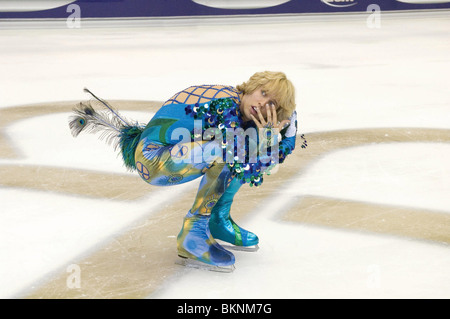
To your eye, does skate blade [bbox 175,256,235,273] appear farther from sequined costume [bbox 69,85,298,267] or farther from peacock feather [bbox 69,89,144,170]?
peacock feather [bbox 69,89,144,170]

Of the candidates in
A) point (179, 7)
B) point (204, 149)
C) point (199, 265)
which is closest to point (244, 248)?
point (199, 265)

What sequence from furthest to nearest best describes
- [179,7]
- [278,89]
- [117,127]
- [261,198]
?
[179,7]
[261,198]
[117,127]
[278,89]

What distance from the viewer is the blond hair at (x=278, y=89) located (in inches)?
84.6

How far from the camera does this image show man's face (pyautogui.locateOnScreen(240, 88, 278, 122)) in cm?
216

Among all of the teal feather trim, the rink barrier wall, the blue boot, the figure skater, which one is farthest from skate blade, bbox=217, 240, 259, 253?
the rink barrier wall

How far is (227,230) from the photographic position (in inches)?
98.9

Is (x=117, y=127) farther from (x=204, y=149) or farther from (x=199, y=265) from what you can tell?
(x=199, y=265)

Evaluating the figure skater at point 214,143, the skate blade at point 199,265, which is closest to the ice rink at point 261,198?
the skate blade at point 199,265

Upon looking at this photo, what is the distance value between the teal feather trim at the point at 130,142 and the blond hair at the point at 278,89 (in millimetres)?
452

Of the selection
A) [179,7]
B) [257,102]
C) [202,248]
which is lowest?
[202,248]

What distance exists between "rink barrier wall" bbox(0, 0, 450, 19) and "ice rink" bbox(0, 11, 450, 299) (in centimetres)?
552

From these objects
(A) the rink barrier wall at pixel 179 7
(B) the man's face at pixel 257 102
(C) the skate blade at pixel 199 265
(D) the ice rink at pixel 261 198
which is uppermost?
(B) the man's face at pixel 257 102

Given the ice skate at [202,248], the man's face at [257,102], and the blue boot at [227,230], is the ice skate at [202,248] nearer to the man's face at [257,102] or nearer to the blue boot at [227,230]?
the blue boot at [227,230]

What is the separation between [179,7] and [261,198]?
10.8 metres
